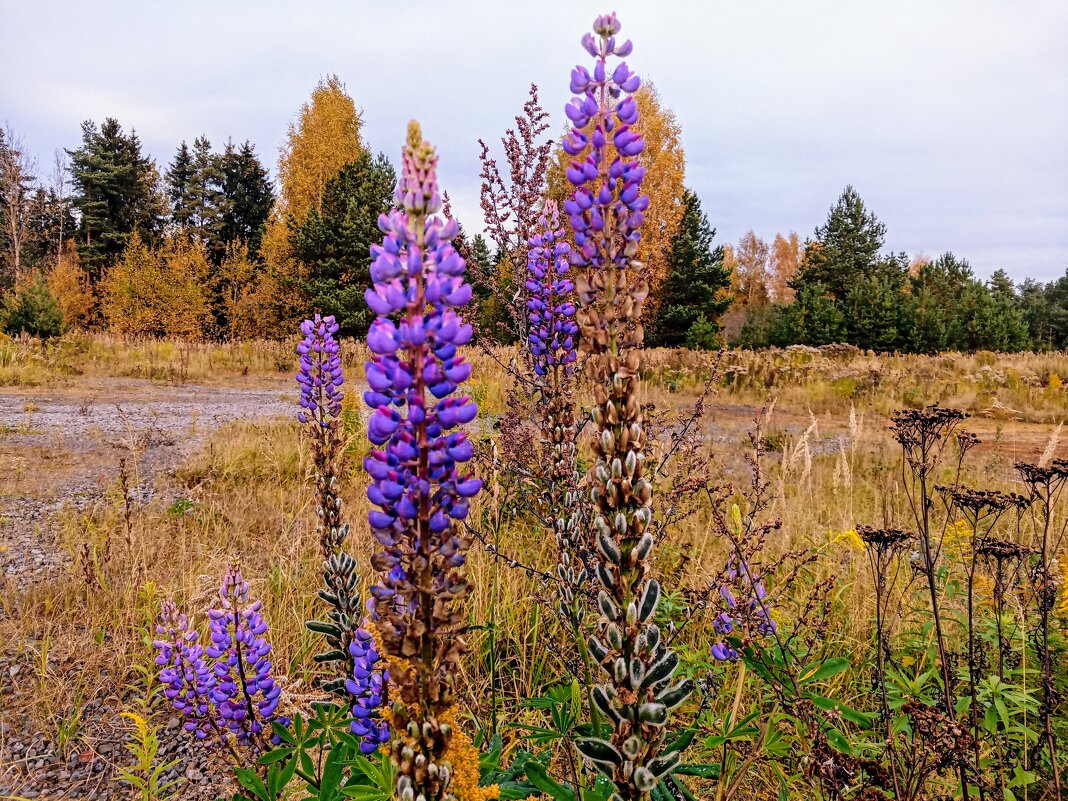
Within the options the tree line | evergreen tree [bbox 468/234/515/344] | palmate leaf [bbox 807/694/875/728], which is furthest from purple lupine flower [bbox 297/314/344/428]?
the tree line

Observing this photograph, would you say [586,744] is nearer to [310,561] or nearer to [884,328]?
[310,561]

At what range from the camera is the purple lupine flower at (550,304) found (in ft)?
7.41

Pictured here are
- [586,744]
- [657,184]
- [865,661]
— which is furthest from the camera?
[657,184]

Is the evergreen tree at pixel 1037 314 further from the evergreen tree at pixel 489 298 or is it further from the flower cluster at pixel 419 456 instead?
the flower cluster at pixel 419 456

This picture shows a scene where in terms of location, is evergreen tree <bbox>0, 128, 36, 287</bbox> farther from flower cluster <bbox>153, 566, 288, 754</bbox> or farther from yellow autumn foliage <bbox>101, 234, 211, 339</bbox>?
flower cluster <bbox>153, 566, 288, 754</bbox>

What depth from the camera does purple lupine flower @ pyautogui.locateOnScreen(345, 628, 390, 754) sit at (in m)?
1.42

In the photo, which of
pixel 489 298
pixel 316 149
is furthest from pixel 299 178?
pixel 489 298

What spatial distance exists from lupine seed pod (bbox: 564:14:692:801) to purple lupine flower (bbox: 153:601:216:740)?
1571 mm

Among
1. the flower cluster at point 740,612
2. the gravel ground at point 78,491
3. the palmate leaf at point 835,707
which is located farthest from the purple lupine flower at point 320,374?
the palmate leaf at point 835,707

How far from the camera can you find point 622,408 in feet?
3.40

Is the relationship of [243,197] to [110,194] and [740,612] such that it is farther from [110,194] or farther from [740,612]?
[740,612]

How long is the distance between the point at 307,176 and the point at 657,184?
1747 cm

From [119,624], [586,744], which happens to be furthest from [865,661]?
[119,624]

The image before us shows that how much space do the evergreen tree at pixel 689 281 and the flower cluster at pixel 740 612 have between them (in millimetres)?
27043
